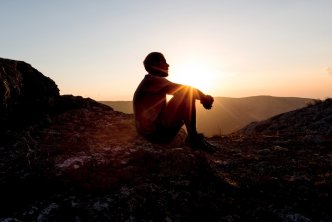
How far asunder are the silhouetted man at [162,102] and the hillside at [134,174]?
47 cm

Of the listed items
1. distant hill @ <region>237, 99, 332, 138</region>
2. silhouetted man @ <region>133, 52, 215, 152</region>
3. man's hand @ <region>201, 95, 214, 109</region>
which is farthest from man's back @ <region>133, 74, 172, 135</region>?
distant hill @ <region>237, 99, 332, 138</region>

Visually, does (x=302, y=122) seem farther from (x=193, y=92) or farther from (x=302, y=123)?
(x=193, y=92)

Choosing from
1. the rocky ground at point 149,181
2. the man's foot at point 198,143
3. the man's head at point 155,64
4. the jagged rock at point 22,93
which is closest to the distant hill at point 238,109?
Answer: the jagged rock at point 22,93

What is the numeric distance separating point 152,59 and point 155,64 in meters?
0.12

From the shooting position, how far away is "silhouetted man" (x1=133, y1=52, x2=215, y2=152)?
24.4ft

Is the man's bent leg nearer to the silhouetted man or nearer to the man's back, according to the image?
the silhouetted man

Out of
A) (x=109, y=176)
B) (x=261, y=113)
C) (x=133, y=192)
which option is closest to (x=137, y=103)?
(x=109, y=176)

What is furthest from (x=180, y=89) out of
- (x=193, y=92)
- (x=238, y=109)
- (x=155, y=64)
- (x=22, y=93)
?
(x=238, y=109)

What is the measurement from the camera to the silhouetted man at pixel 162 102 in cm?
744

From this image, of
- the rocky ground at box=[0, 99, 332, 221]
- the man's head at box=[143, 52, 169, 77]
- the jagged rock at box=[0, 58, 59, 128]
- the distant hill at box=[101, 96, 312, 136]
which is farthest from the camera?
the distant hill at box=[101, 96, 312, 136]

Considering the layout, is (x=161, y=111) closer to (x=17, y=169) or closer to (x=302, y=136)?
(x=17, y=169)

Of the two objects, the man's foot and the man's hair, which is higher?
the man's hair

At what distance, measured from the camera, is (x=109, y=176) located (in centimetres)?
647

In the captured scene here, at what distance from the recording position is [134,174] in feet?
21.7
